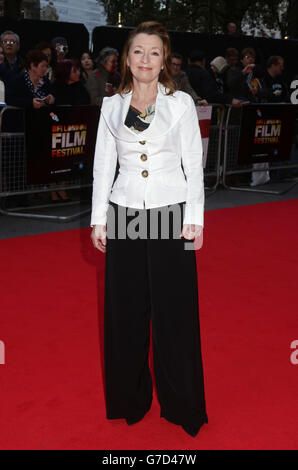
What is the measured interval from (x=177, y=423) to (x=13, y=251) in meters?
3.61

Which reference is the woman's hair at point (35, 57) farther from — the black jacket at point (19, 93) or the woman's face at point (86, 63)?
the woman's face at point (86, 63)

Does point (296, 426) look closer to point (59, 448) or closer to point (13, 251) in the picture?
point (59, 448)

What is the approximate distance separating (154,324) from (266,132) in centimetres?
693

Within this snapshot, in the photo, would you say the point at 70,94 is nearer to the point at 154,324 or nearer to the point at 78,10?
the point at 154,324

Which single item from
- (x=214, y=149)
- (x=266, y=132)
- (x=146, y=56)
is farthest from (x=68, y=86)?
(x=146, y=56)

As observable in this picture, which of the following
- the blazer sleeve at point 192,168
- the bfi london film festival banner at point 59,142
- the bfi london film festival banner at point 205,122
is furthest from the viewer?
the bfi london film festival banner at point 205,122

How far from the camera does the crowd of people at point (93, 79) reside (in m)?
7.69

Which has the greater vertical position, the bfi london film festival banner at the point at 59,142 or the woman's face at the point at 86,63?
the woman's face at the point at 86,63

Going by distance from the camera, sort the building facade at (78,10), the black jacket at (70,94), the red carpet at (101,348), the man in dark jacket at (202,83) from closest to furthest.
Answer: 1. the red carpet at (101,348)
2. the black jacket at (70,94)
3. the man in dark jacket at (202,83)
4. the building facade at (78,10)

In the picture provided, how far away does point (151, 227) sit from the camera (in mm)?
2939

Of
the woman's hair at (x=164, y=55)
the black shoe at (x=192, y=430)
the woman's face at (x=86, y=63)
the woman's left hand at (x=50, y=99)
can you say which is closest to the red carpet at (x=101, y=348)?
the black shoe at (x=192, y=430)

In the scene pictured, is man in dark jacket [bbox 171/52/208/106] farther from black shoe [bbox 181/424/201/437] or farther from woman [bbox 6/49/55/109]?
black shoe [bbox 181/424/201/437]

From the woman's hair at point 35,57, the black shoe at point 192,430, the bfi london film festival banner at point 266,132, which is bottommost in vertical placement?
the black shoe at point 192,430

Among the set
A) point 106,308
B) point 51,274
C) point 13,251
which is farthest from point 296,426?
point 13,251
